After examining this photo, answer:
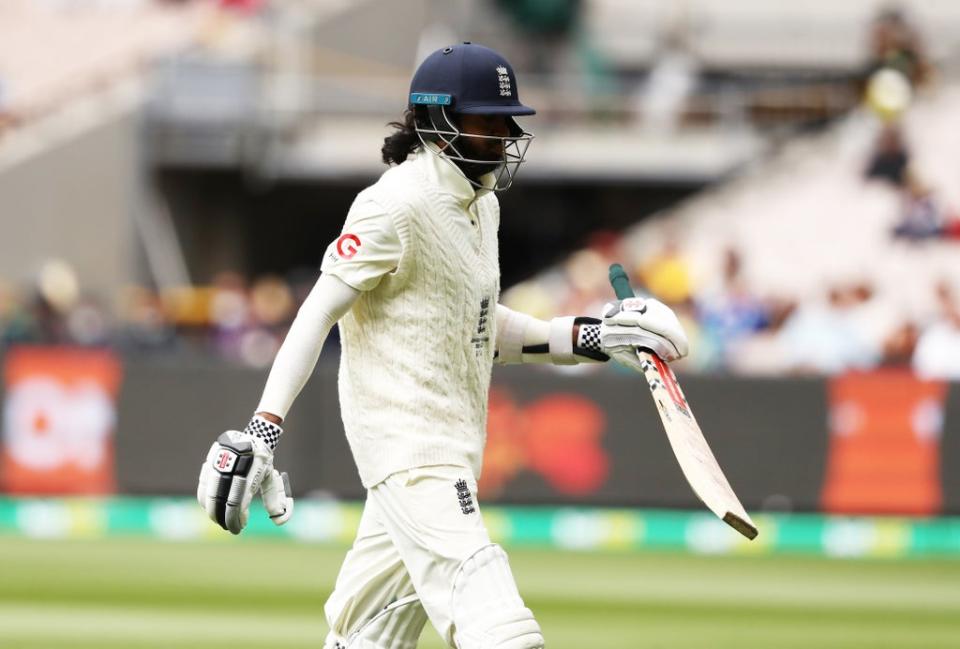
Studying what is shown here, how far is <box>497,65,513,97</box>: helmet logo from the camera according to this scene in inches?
179

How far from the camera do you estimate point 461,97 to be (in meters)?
4.52

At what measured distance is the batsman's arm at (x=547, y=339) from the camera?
4984 millimetres

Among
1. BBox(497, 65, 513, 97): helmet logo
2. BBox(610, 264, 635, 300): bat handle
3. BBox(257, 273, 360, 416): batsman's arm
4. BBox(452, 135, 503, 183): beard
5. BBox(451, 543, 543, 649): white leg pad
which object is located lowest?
BBox(451, 543, 543, 649): white leg pad

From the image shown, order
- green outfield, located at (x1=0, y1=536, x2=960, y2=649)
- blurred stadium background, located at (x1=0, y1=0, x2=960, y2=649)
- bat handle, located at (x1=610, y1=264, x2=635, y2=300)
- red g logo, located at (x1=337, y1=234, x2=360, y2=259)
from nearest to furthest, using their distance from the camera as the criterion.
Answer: red g logo, located at (x1=337, y1=234, x2=360, y2=259)
bat handle, located at (x1=610, y1=264, x2=635, y2=300)
green outfield, located at (x1=0, y1=536, x2=960, y2=649)
blurred stadium background, located at (x1=0, y1=0, x2=960, y2=649)

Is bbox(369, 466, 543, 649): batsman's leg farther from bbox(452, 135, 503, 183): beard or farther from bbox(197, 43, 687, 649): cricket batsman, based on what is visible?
bbox(452, 135, 503, 183): beard

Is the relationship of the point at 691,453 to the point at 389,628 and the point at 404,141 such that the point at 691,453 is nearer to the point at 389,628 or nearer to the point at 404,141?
the point at 389,628

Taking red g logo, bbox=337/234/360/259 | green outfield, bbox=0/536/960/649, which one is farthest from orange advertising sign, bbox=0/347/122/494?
red g logo, bbox=337/234/360/259

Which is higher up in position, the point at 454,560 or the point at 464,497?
the point at 464,497

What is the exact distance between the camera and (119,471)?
11.9 metres

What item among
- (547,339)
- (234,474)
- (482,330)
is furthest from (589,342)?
(234,474)

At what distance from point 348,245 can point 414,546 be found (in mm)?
725

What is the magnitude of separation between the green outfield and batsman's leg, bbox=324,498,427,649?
8.63 ft

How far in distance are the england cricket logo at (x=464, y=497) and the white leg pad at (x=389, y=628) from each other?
309 millimetres

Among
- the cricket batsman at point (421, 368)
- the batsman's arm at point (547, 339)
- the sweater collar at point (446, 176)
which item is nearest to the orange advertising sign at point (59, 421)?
the batsman's arm at point (547, 339)
